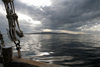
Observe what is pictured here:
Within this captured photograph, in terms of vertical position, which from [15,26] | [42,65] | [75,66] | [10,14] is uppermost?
[10,14]

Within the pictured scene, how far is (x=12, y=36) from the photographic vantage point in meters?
6.38

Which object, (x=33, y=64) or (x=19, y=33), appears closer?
(x=33, y=64)

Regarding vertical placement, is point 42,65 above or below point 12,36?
below

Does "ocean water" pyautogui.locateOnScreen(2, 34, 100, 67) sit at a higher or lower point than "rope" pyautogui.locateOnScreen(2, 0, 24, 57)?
lower

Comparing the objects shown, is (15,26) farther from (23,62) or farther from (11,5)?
(23,62)

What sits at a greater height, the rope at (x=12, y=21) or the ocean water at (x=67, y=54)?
the rope at (x=12, y=21)

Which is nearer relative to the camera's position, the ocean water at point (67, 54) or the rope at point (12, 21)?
the rope at point (12, 21)

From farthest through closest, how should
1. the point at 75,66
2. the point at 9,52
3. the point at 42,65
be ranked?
the point at 75,66
the point at 9,52
the point at 42,65

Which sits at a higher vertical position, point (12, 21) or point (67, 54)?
point (12, 21)

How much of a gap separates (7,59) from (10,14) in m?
3.01

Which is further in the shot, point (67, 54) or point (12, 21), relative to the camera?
point (67, 54)

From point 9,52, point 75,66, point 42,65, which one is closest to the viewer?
point 42,65

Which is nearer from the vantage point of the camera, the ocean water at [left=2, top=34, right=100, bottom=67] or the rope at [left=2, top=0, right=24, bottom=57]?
the rope at [left=2, top=0, right=24, bottom=57]

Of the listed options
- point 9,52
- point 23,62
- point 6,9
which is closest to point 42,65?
point 23,62
